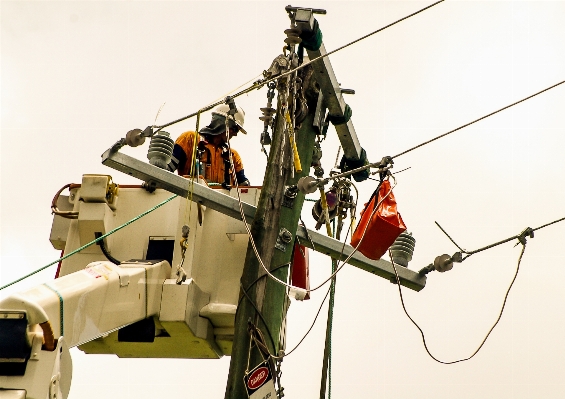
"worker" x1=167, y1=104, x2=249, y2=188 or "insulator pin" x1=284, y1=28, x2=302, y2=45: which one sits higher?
"insulator pin" x1=284, y1=28, x2=302, y2=45

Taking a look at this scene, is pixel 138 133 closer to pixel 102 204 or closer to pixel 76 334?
pixel 102 204

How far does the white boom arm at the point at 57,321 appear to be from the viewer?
5.87m

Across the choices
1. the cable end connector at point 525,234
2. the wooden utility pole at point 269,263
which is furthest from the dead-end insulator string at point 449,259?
the wooden utility pole at point 269,263

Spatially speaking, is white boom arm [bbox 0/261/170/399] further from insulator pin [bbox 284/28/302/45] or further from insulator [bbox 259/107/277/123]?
insulator pin [bbox 284/28/302/45]

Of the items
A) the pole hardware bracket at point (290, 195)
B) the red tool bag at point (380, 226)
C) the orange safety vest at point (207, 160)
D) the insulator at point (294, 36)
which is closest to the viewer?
the red tool bag at point (380, 226)

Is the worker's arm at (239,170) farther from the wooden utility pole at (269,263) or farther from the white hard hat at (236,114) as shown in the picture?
the wooden utility pole at (269,263)

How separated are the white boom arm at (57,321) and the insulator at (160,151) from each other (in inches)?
42.4

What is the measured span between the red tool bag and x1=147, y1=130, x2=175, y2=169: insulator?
1899mm

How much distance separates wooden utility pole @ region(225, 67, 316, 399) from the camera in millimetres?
7676

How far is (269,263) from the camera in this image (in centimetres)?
797

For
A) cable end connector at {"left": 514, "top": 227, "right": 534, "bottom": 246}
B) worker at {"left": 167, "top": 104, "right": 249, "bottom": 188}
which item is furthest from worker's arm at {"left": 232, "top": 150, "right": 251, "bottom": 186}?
cable end connector at {"left": 514, "top": 227, "right": 534, "bottom": 246}

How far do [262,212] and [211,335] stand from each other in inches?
64.1

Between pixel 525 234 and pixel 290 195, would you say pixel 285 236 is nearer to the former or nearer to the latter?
pixel 290 195

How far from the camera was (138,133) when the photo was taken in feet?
26.6
